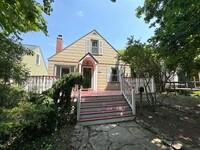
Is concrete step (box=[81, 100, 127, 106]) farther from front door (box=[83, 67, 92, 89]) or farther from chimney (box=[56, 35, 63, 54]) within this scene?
chimney (box=[56, 35, 63, 54])

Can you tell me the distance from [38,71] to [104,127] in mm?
15326

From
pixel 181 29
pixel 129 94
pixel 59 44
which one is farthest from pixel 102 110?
pixel 59 44

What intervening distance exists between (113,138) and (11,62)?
16.1 ft

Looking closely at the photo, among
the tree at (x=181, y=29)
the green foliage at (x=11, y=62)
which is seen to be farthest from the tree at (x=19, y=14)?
the tree at (x=181, y=29)

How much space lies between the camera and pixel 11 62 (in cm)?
491

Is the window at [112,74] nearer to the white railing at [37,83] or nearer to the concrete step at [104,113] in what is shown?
the concrete step at [104,113]

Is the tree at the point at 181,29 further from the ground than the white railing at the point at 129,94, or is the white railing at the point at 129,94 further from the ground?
the tree at the point at 181,29

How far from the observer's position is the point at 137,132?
4785mm

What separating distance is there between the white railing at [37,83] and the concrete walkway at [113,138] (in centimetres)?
326

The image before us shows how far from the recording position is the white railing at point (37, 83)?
670 cm

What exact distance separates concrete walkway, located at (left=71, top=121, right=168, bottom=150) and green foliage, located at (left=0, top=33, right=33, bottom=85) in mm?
3429

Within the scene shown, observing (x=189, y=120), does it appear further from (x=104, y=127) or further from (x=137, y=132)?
(x=104, y=127)

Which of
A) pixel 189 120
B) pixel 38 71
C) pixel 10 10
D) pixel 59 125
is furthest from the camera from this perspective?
pixel 38 71

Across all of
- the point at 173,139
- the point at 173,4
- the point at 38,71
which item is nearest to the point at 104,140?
the point at 173,139
